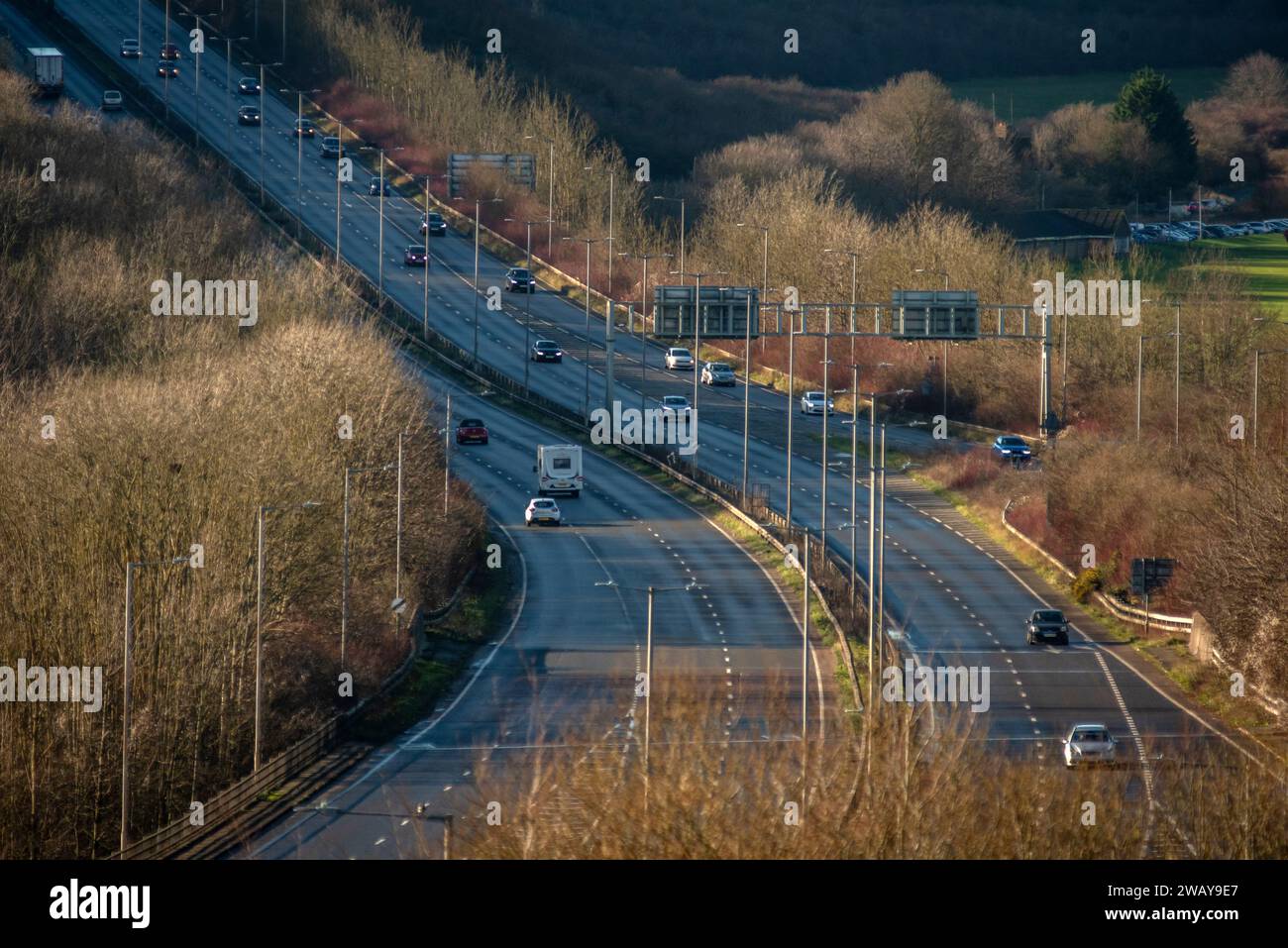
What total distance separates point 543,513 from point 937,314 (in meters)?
15.3

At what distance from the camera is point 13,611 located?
123 feet

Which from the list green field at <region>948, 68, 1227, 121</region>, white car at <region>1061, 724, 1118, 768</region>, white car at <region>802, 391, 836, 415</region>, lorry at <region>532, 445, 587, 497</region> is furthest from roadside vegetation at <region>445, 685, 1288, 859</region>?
green field at <region>948, 68, 1227, 121</region>

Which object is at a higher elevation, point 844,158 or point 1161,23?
point 1161,23

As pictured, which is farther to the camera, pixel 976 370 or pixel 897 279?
pixel 897 279

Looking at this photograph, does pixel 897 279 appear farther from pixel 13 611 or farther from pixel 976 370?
pixel 13 611

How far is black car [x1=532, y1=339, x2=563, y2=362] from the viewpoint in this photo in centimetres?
9225

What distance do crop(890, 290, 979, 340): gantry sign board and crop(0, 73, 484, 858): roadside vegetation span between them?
1555 cm

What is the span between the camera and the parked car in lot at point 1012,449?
75.3 meters

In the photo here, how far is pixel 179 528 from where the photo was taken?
41406 millimetres

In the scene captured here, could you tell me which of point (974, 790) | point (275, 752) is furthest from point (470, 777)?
point (974, 790)

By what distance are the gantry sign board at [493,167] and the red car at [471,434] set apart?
39018mm

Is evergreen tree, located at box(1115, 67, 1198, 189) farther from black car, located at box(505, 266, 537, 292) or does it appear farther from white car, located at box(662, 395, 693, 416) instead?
white car, located at box(662, 395, 693, 416)

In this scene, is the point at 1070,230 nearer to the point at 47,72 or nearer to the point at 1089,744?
the point at 47,72
